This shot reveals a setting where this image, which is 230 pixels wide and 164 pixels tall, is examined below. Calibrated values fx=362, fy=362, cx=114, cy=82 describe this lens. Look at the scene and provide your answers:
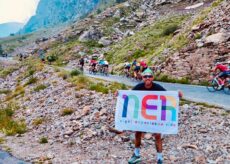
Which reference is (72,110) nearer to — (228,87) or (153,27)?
(228,87)

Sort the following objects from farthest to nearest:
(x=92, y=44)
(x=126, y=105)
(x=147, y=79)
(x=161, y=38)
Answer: (x=92, y=44)
(x=161, y=38)
(x=126, y=105)
(x=147, y=79)

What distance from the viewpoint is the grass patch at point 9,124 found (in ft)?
55.6

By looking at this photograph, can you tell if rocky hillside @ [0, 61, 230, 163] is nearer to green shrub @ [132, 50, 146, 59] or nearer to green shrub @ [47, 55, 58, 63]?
green shrub @ [132, 50, 146, 59]

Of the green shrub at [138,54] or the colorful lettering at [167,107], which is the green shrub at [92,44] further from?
the colorful lettering at [167,107]

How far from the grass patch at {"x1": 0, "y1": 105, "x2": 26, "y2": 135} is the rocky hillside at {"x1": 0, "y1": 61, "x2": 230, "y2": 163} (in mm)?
47

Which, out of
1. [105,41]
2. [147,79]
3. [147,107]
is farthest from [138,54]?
[147,79]

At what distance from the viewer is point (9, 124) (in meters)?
18.5

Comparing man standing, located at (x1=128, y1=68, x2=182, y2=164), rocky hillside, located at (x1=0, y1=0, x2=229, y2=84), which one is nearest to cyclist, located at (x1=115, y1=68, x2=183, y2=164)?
man standing, located at (x1=128, y1=68, x2=182, y2=164)

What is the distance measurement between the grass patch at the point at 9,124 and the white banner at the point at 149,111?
791 cm

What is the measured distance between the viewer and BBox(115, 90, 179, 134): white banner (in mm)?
10078

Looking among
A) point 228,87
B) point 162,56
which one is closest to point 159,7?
point 162,56

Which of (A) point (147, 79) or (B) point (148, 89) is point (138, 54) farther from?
(A) point (147, 79)

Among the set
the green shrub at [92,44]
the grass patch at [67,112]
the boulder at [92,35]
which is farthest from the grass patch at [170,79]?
the boulder at [92,35]

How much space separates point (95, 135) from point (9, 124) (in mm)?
6466
